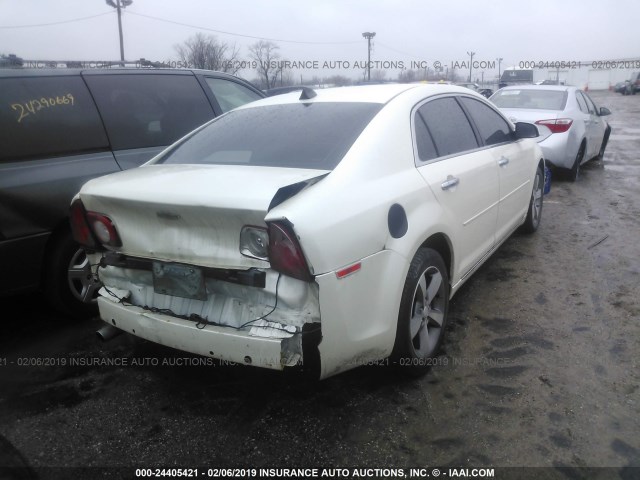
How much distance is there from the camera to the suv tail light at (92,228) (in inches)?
101

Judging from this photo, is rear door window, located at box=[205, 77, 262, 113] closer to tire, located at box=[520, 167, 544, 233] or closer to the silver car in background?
tire, located at box=[520, 167, 544, 233]

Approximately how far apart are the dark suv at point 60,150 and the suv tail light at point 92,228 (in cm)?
66

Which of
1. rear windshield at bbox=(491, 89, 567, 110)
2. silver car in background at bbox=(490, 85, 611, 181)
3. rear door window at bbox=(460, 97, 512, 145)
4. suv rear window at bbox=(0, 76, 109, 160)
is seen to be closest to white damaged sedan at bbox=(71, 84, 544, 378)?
rear door window at bbox=(460, 97, 512, 145)

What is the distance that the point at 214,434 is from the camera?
2459 mm

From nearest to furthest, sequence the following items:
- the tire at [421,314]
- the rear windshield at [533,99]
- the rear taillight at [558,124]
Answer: the tire at [421,314] → the rear taillight at [558,124] → the rear windshield at [533,99]

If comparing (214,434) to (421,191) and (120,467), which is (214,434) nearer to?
(120,467)

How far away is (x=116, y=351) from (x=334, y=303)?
1.86 meters

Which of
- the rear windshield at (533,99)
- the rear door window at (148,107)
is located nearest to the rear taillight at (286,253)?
the rear door window at (148,107)

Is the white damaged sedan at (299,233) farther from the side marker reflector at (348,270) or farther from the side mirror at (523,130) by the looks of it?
the side mirror at (523,130)

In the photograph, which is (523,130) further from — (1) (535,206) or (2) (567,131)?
(2) (567,131)

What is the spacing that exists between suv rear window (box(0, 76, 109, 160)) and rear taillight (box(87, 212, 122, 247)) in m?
1.03

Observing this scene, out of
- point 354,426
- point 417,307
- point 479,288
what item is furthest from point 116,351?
point 479,288

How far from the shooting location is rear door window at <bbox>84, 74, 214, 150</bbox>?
3826 millimetres

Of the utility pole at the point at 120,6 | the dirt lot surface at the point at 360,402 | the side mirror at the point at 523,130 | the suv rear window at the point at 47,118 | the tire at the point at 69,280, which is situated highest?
the utility pole at the point at 120,6
